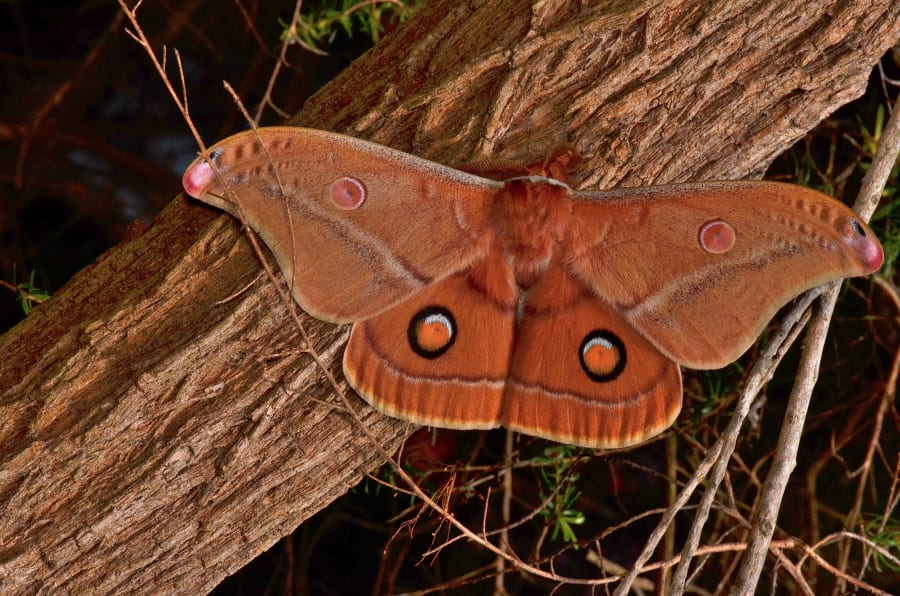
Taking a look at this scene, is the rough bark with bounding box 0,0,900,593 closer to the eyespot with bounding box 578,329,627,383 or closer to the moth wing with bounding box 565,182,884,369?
the moth wing with bounding box 565,182,884,369

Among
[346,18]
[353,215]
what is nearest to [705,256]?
[353,215]

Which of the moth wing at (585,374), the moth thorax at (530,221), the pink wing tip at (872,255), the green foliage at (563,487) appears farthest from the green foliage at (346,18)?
the pink wing tip at (872,255)

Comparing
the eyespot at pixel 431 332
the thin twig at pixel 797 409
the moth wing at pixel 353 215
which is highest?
the moth wing at pixel 353 215

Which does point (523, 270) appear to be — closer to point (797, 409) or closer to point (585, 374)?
point (585, 374)

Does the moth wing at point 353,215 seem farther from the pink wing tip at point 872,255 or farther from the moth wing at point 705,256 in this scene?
the pink wing tip at point 872,255

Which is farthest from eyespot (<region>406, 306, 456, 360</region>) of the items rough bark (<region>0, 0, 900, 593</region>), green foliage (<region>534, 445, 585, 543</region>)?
green foliage (<region>534, 445, 585, 543</region>)

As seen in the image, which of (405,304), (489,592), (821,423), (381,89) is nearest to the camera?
(405,304)

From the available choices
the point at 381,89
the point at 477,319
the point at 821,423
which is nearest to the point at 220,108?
the point at 381,89

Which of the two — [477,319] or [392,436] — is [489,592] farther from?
[477,319]
